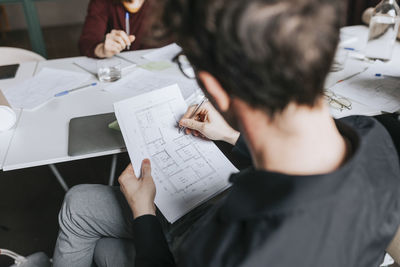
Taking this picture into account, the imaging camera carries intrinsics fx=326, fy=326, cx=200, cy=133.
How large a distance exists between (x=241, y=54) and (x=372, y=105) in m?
0.87

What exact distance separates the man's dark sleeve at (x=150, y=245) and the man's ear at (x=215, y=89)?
0.37 meters

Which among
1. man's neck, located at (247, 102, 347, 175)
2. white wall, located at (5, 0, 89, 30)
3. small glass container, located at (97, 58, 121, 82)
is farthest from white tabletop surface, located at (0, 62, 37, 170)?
white wall, located at (5, 0, 89, 30)

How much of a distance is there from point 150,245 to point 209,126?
39 centimetres

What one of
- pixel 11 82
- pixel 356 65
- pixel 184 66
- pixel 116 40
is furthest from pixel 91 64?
pixel 356 65

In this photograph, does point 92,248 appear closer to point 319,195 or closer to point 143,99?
point 143,99

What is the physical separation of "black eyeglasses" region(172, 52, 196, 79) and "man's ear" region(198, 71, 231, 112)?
2.59 feet

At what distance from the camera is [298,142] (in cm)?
50

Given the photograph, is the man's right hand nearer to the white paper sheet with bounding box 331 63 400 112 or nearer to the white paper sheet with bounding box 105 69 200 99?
the white paper sheet with bounding box 105 69 200 99

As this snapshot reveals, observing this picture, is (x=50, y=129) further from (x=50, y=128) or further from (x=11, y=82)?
(x=11, y=82)

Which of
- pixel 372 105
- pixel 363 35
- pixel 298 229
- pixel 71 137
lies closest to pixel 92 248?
pixel 71 137

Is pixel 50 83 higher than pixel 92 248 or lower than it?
higher

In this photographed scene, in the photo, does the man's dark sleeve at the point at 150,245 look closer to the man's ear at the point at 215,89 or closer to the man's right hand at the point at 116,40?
the man's ear at the point at 215,89

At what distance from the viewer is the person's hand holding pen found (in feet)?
3.21

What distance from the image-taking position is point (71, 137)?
3.36ft
